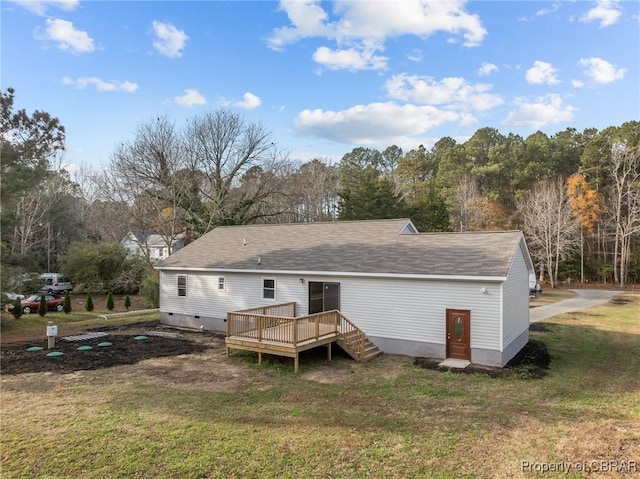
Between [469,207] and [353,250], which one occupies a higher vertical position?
[469,207]

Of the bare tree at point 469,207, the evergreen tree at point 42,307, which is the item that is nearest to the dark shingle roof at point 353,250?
the evergreen tree at point 42,307

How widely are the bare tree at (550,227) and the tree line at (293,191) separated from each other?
0.15 metres

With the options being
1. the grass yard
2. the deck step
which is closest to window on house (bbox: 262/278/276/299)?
the grass yard

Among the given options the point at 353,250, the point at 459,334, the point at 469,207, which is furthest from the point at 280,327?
the point at 469,207

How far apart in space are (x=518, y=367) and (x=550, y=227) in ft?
106

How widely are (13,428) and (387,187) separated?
31846mm

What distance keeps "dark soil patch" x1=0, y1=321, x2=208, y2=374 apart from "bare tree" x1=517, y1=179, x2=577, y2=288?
118 ft

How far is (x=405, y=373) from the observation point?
36.4ft

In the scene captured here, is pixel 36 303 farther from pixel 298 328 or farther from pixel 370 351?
pixel 370 351

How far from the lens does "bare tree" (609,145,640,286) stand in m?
37.8

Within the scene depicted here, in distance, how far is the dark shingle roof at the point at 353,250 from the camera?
1284 cm

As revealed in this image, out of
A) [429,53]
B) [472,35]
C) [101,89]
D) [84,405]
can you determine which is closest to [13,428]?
[84,405]

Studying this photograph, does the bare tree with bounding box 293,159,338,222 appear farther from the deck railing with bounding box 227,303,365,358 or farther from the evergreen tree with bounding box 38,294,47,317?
the deck railing with bounding box 227,303,365,358

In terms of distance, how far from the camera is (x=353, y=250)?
1561cm
